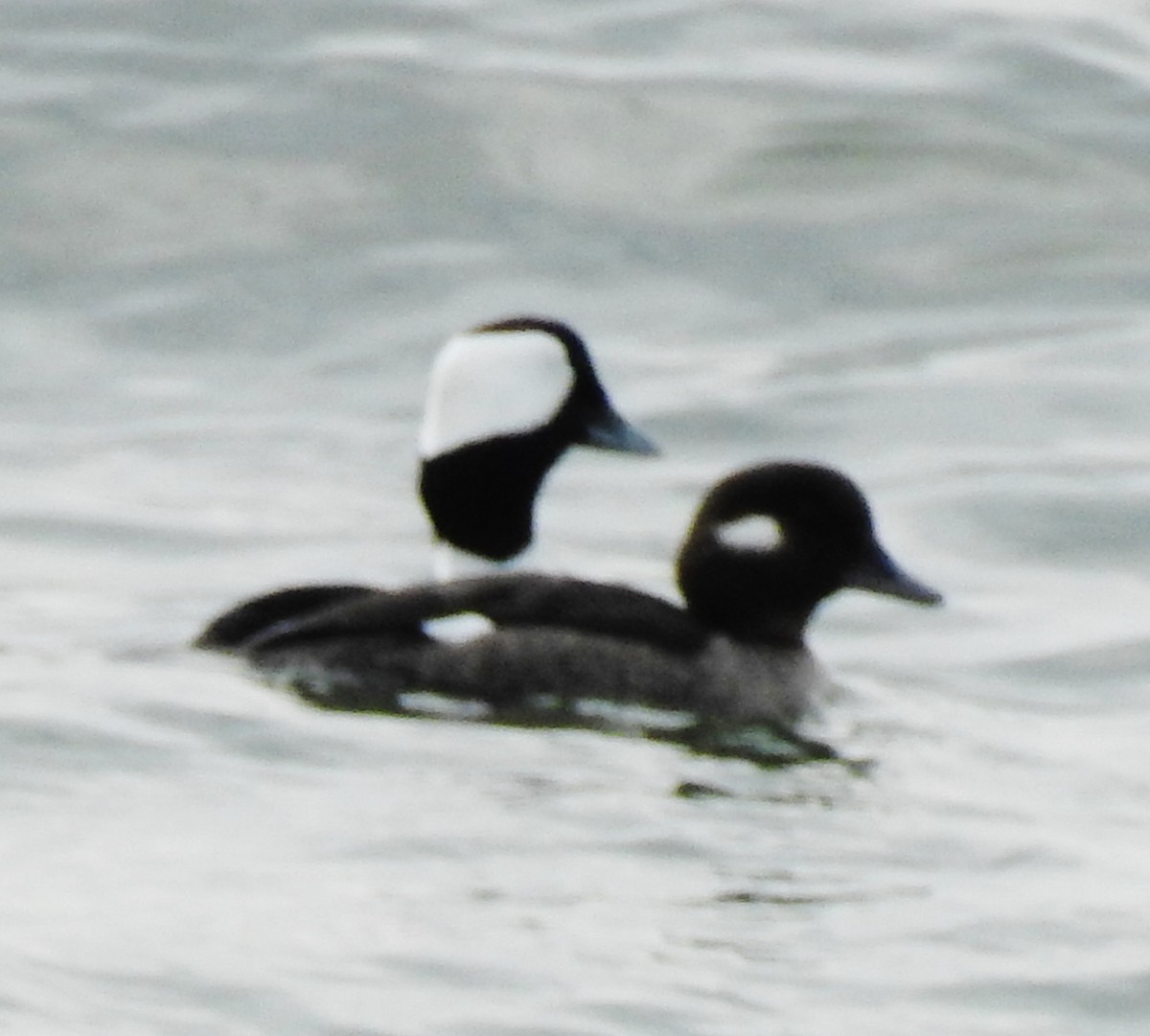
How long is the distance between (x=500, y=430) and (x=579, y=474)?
383 cm

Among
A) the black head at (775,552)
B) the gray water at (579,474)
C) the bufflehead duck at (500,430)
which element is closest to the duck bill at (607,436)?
the bufflehead duck at (500,430)

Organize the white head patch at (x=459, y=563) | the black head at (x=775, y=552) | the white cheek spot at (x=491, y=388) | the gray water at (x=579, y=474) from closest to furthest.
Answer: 1. the gray water at (x=579, y=474)
2. the black head at (x=775, y=552)
3. the white cheek spot at (x=491, y=388)
4. the white head patch at (x=459, y=563)

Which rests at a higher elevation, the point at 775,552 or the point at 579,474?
the point at 775,552

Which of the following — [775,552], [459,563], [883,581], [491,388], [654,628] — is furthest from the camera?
[459,563]

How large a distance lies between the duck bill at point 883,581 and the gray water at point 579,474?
361mm

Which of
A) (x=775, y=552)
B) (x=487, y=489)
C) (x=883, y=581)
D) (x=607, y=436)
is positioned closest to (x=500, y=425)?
(x=487, y=489)

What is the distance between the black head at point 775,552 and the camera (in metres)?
10.1

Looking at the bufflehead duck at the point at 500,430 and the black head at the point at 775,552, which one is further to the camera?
the bufflehead duck at the point at 500,430

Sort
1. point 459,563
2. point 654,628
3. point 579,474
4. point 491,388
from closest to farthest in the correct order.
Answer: point 654,628 < point 491,388 < point 459,563 < point 579,474

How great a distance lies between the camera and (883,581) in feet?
33.6

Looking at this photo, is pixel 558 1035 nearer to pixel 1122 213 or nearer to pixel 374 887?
pixel 374 887

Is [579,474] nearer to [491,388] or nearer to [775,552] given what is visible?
[491,388]

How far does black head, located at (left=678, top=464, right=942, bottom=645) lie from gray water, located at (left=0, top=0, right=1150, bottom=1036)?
39cm

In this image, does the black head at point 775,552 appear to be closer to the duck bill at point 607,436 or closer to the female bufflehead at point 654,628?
the female bufflehead at point 654,628
